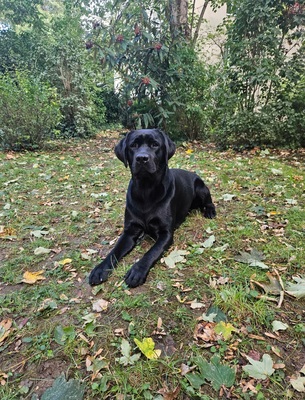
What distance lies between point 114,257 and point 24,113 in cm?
479

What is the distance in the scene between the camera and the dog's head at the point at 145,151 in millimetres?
2123

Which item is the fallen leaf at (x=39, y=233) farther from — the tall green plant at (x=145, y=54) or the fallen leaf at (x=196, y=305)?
the tall green plant at (x=145, y=54)

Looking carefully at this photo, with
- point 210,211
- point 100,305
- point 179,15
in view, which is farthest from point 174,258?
point 179,15

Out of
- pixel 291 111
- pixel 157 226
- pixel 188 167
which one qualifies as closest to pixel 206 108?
pixel 291 111

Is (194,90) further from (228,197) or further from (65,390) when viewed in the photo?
(65,390)

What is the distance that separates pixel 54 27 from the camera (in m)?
9.62

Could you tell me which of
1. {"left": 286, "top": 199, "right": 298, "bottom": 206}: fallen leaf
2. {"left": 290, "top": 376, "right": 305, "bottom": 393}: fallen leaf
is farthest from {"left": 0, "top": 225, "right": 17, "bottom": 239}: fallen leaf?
{"left": 286, "top": 199, "right": 298, "bottom": 206}: fallen leaf

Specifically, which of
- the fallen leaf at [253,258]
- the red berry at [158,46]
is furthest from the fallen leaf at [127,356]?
the red berry at [158,46]

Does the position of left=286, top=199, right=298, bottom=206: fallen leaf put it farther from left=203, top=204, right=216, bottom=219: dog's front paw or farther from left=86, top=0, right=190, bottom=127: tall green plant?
left=86, top=0, right=190, bottom=127: tall green plant

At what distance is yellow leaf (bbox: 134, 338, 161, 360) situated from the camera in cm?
130

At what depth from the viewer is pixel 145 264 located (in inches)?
75.4

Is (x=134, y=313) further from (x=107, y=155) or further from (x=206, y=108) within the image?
(x=206, y=108)

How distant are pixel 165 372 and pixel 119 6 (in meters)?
7.27

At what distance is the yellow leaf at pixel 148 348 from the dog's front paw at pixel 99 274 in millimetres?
589
